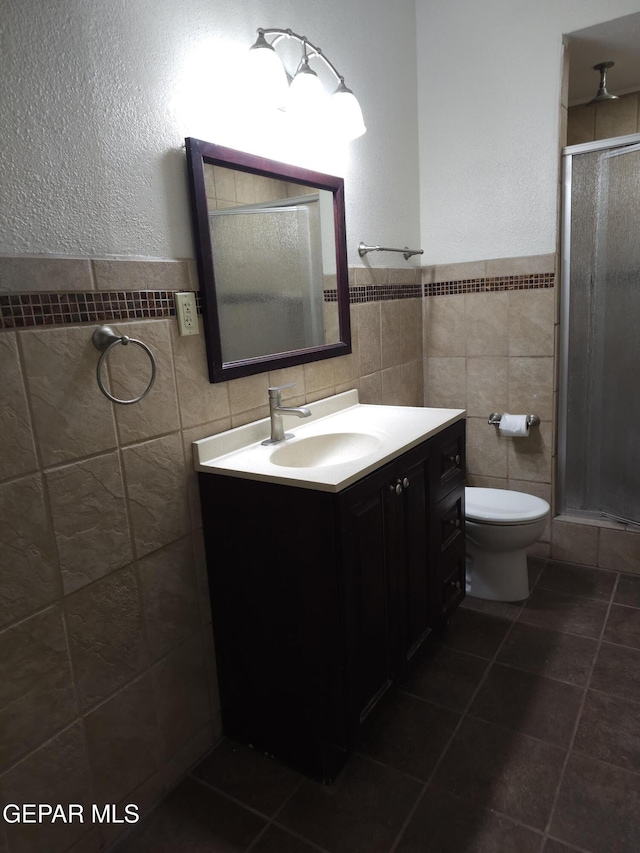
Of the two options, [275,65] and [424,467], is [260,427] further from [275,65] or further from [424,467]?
[275,65]

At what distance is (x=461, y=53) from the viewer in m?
2.39

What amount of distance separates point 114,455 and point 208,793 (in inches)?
37.1

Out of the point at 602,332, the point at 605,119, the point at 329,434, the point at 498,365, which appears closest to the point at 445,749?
the point at 329,434

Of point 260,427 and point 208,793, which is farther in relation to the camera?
point 260,427

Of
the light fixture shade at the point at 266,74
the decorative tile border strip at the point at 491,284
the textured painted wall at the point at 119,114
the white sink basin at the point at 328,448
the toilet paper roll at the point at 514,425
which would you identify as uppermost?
the light fixture shade at the point at 266,74

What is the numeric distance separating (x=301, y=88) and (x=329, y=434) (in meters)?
1.05

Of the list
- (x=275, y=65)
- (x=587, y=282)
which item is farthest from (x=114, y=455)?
(x=587, y=282)

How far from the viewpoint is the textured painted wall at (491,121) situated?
2.23 metres

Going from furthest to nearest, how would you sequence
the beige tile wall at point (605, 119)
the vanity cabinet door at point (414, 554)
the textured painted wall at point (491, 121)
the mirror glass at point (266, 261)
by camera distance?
the beige tile wall at point (605, 119)
the textured painted wall at point (491, 121)
the vanity cabinet door at point (414, 554)
the mirror glass at point (266, 261)

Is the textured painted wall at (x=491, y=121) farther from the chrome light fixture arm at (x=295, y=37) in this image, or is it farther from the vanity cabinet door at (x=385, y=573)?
the vanity cabinet door at (x=385, y=573)

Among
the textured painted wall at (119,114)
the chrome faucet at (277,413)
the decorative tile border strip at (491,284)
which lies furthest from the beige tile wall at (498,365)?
the chrome faucet at (277,413)

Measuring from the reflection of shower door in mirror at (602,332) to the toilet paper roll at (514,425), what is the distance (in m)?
0.18

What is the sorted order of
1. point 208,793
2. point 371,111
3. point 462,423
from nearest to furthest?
point 208,793 → point 462,423 → point 371,111

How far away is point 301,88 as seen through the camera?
1.63m
